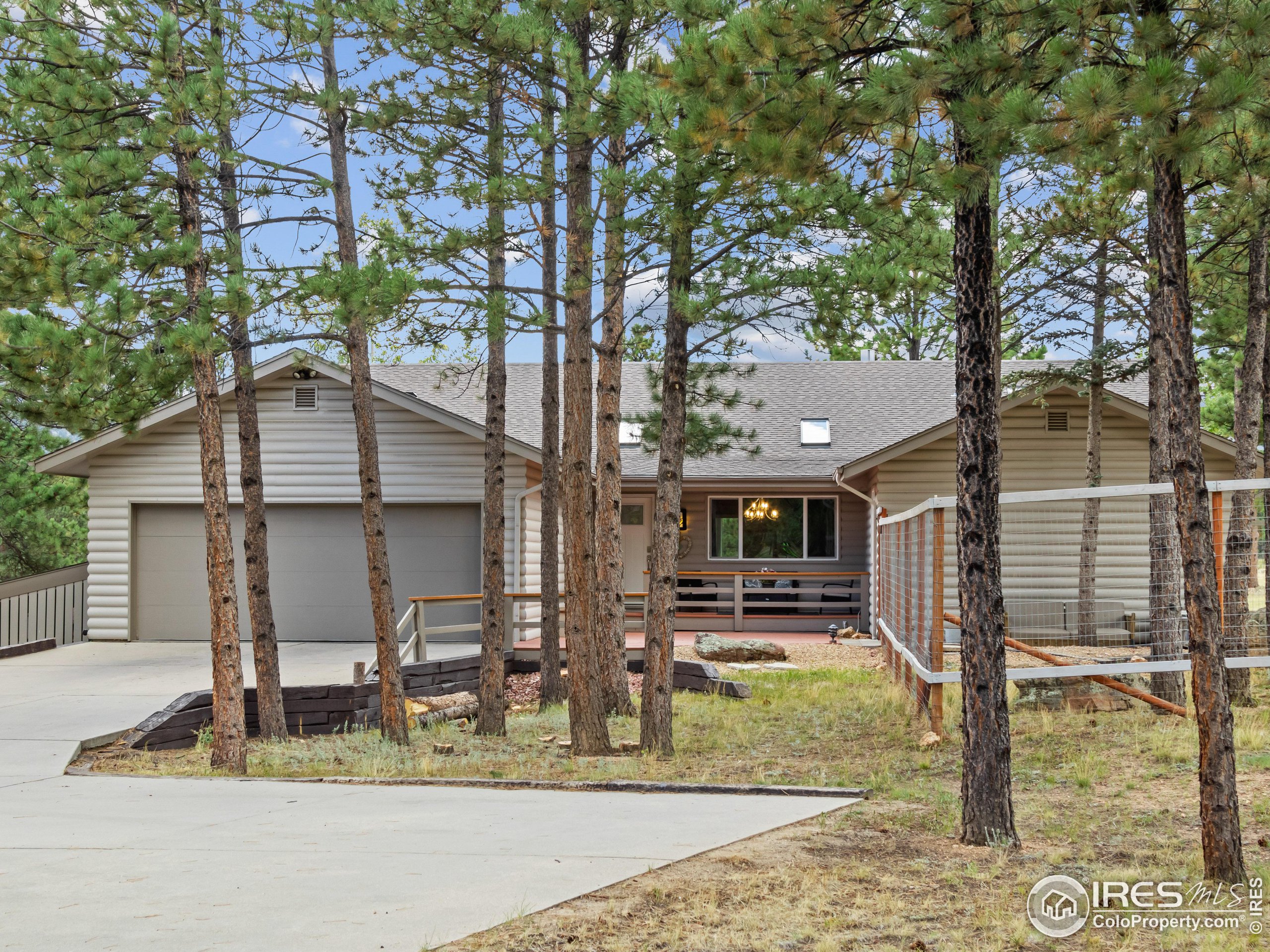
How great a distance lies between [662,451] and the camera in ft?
28.4

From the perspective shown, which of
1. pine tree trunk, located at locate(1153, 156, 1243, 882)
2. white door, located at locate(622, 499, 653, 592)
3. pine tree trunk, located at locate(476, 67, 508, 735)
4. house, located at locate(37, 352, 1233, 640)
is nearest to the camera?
pine tree trunk, located at locate(1153, 156, 1243, 882)

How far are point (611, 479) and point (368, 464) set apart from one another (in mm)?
2268

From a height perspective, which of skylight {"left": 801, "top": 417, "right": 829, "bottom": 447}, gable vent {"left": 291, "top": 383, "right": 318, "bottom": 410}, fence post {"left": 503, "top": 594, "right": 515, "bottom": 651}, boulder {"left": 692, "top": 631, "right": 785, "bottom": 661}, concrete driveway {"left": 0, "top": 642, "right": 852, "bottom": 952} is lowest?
boulder {"left": 692, "top": 631, "right": 785, "bottom": 661}

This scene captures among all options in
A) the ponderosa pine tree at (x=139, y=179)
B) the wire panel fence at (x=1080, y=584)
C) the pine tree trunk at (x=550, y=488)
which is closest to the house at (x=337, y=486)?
the wire panel fence at (x=1080, y=584)

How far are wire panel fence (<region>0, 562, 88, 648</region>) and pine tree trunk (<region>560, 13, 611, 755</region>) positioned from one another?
11320mm

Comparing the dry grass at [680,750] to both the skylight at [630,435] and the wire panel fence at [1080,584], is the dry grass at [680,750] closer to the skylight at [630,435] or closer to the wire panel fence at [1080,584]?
the wire panel fence at [1080,584]

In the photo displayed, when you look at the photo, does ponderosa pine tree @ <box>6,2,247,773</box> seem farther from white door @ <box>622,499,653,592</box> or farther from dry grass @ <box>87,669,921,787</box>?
white door @ <box>622,499,653,592</box>

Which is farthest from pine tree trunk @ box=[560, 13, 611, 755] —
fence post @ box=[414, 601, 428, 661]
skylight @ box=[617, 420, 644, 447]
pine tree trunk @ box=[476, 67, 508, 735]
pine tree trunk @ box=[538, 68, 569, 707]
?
skylight @ box=[617, 420, 644, 447]

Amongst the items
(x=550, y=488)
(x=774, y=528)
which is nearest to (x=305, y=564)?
(x=550, y=488)

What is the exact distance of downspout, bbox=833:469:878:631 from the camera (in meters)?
17.3

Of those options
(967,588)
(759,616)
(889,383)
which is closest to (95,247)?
(967,588)

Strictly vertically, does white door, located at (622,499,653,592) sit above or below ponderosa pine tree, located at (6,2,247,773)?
below

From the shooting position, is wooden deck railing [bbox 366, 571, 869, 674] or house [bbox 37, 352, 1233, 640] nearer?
house [bbox 37, 352, 1233, 640]

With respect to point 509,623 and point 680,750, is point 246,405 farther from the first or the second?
point 509,623
